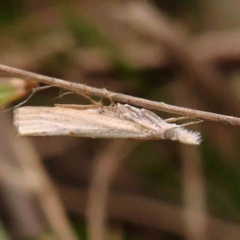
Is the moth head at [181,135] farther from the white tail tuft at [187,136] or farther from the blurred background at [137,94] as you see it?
the blurred background at [137,94]

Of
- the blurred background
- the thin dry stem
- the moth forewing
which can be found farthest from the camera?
the blurred background

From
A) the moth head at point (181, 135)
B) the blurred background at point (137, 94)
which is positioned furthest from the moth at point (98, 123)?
the blurred background at point (137, 94)

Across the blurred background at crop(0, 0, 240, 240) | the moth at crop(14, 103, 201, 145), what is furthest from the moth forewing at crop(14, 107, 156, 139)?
the blurred background at crop(0, 0, 240, 240)

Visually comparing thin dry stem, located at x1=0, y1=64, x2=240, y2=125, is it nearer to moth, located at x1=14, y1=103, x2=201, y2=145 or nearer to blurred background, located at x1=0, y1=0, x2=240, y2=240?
moth, located at x1=14, y1=103, x2=201, y2=145

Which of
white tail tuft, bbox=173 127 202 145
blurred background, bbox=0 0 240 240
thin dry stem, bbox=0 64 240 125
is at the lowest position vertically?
thin dry stem, bbox=0 64 240 125

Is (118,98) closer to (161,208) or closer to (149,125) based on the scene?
(149,125)

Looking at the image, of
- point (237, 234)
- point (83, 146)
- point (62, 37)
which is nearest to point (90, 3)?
point (62, 37)

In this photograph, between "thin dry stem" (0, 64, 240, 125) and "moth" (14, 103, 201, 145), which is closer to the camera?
"thin dry stem" (0, 64, 240, 125)
